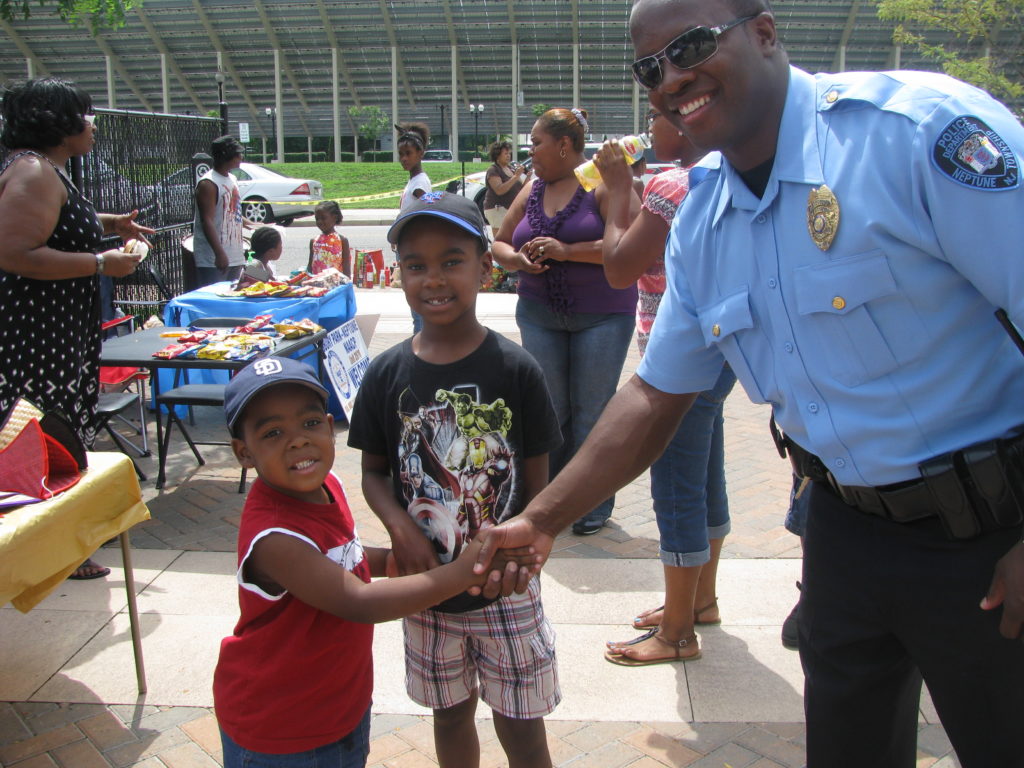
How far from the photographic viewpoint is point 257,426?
2229 mm

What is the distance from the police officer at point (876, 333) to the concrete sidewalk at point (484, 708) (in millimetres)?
1020

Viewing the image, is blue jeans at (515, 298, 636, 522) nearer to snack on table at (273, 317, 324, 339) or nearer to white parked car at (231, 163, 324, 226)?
snack on table at (273, 317, 324, 339)

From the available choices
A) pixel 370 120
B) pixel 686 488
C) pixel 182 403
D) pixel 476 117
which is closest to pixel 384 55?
pixel 370 120

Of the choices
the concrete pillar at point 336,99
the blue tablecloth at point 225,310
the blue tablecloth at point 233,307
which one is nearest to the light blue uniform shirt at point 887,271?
the blue tablecloth at point 225,310

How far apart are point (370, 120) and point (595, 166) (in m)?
51.2

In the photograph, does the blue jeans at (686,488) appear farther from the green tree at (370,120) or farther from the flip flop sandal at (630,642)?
the green tree at (370,120)

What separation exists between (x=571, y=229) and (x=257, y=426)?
2.65 m

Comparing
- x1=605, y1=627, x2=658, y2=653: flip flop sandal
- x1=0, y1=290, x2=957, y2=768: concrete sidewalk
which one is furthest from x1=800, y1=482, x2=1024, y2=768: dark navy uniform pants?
x1=605, y1=627, x2=658, y2=653: flip flop sandal

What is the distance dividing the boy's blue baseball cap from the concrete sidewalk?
137 centimetres

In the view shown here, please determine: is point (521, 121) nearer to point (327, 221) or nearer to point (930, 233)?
point (327, 221)

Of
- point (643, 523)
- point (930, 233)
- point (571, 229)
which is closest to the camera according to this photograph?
point (930, 233)

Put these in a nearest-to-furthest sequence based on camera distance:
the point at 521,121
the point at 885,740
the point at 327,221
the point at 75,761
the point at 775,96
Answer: the point at 775,96
the point at 885,740
the point at 75,761
the point at 327,221
the point at 521,121

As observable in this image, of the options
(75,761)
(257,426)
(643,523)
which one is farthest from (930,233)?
(643,523)

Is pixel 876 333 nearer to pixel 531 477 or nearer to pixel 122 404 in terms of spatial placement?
pixel 531 477
